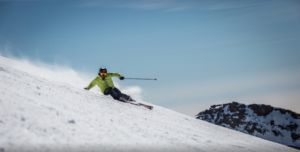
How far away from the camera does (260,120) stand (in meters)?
23.1

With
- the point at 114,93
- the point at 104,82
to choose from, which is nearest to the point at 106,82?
the point at 104,82

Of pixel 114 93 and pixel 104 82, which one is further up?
pixel 104 82

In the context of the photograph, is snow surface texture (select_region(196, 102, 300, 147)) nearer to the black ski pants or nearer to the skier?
the black ski pants

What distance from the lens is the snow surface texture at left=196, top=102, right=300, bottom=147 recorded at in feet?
69.7

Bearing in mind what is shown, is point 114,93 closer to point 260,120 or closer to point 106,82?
point 106,82

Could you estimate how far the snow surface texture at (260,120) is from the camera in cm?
2125

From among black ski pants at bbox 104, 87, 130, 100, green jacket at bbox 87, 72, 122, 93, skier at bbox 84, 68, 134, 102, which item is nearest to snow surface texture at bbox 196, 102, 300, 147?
black ski pants at bbox 104, 87, 130, 100

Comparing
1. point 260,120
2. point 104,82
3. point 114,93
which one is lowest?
point 114,93

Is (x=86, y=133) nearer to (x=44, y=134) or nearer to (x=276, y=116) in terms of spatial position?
(x=44, y=134)

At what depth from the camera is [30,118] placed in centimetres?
295

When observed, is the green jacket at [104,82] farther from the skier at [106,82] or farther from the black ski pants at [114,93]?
the black ski pants at [114,93]

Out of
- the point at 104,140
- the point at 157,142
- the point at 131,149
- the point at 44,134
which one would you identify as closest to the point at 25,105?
the point at 44,134

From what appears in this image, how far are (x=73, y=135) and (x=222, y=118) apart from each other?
25.6 metres

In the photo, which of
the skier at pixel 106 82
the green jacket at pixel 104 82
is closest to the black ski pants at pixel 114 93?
the skier at pixel 106 82
